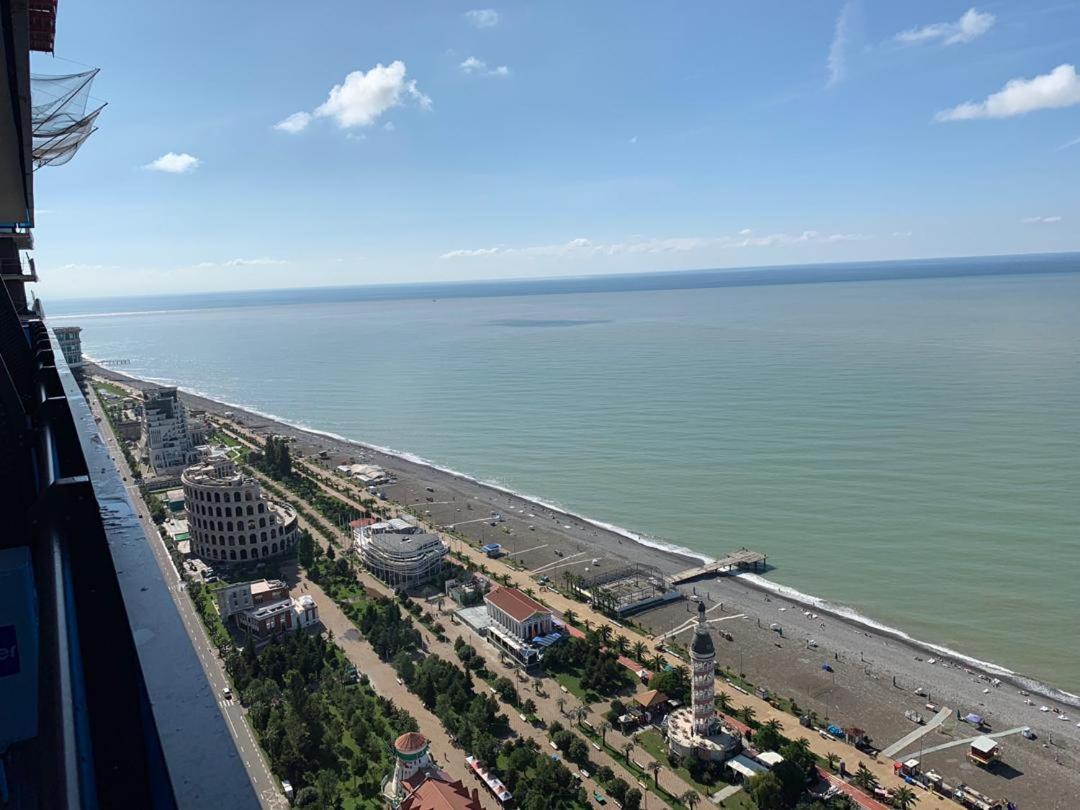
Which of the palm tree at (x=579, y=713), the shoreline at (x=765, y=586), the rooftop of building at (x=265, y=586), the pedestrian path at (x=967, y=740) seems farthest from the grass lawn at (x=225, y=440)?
the pedestrian path at (x=967, y=740)

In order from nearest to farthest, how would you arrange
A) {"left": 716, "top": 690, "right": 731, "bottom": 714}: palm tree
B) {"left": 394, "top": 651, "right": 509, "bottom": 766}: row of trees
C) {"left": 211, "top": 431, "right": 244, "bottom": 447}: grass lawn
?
1. {"left": 394, "top": 651, "right": 509, "bottom": 766}: row of trees
2. {"left": 716, "top": 690, "right": 731, "bottom": 714}: palm tree
3. {"left": 211, "top": 431, "right": 244, "bottom": 447}: grass lawn

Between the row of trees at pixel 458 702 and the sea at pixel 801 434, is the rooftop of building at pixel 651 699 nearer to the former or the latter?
the row of trees at pixel 458 702

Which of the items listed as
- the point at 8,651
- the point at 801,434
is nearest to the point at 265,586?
the point at 8,651

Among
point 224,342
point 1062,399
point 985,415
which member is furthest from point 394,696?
point 224,342

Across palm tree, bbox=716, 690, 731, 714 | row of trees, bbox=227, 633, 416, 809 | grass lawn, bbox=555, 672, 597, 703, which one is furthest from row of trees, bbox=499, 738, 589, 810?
palm tree, bbox=716, 690, 731, 714

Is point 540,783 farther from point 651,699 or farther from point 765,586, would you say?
point 765,586

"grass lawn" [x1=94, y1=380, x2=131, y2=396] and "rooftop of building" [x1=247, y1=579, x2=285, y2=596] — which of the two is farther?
"grass lawn" [x1=94, y1=380, x2=131, y2=396]

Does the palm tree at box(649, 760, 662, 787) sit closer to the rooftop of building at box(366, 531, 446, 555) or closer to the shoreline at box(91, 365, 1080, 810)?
the shoreline at box(91, 365, 1080, 810)
